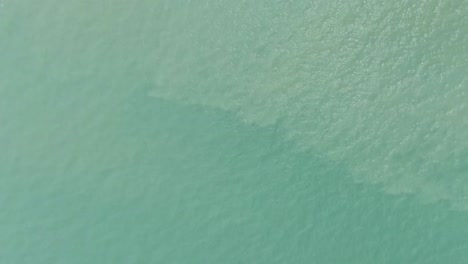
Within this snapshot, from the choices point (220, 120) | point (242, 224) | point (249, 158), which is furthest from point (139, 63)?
point (242, 224)

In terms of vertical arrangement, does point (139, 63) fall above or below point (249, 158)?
above

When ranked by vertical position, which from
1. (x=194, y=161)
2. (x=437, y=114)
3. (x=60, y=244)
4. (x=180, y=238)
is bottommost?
(x=60, y=244)

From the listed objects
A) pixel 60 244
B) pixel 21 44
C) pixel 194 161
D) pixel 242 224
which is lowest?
pixel 60 244

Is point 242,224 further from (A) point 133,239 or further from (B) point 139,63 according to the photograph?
(B) point 139,63

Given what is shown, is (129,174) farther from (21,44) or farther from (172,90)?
(21,44)

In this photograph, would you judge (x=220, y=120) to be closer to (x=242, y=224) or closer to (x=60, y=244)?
(x=242, y=224)

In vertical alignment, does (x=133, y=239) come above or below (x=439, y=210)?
below

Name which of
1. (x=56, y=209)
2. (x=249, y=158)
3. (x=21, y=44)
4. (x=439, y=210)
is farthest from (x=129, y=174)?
(x=439, y=210)
